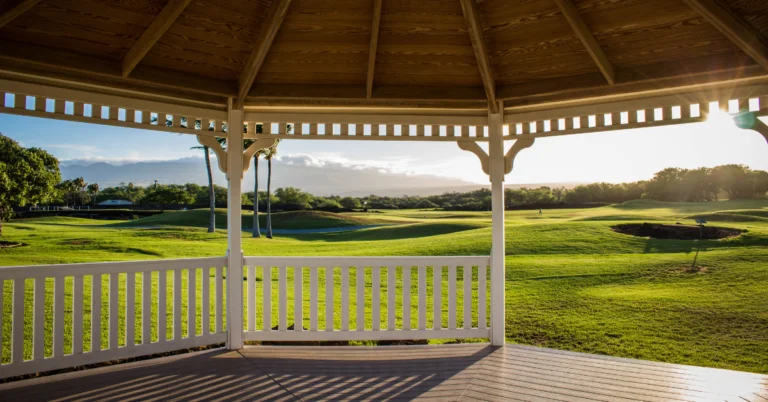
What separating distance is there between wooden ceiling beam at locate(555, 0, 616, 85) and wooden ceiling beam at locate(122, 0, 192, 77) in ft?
8.78

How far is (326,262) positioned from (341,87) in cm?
165

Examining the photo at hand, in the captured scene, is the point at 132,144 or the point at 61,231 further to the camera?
the point at 132,144

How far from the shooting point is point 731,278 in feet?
38.2

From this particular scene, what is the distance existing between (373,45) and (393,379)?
8.59ft

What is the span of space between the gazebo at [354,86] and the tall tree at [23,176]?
1901 centimetres

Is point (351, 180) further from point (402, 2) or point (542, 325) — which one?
point (402, 2)

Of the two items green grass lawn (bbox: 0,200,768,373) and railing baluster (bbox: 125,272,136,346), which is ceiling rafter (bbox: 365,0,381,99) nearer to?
railing baluster (bbox: 125,272,136,346)

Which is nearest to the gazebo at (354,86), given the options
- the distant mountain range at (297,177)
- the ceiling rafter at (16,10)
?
the ceiling rafter at (16,10)

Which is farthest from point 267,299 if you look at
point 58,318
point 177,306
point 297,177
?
point 297,177

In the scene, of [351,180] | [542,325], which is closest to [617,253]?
[542,325]

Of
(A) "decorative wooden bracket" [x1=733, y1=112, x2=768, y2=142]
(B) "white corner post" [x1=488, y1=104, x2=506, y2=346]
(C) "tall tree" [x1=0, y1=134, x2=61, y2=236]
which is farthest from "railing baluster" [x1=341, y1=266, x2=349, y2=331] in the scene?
(C) "tall tree" [x1=0, y1=134, x2=61, y2=236]

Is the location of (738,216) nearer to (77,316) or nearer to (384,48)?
(384,48)

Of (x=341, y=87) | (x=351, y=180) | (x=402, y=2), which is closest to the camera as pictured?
(x=402, y=2)

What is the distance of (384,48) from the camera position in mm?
4340
